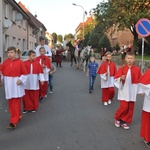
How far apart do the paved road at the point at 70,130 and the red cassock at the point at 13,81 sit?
1.32 ft

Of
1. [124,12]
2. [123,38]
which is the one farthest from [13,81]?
[123,38]

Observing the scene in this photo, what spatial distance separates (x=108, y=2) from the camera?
96.9 ft

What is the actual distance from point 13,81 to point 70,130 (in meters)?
1.62

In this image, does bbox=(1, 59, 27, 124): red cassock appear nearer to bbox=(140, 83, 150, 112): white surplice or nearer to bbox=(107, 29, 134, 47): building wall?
bbox=(140, 83, 150, 112): white surplice

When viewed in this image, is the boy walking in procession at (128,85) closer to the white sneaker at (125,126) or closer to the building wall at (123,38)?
the white sneaker at (125,126)

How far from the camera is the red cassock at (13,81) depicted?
626 centimetres

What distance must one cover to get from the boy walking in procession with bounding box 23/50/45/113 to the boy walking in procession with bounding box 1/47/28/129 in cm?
130

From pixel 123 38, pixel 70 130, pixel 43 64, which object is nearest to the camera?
pixel 70 130

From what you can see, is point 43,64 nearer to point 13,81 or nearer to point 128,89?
point 13,81

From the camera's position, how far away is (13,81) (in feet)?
20.7

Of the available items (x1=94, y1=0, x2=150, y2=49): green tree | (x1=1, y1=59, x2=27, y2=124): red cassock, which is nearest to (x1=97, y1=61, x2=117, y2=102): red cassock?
(x1=1, y1=59, x2=27, y2=124): red cassock

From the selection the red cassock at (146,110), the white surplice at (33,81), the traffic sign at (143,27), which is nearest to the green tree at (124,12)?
the traffic sign at (143,27)

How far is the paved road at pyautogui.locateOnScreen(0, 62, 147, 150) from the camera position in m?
5.21

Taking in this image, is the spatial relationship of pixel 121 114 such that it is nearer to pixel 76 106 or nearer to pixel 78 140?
pixel 78 140
